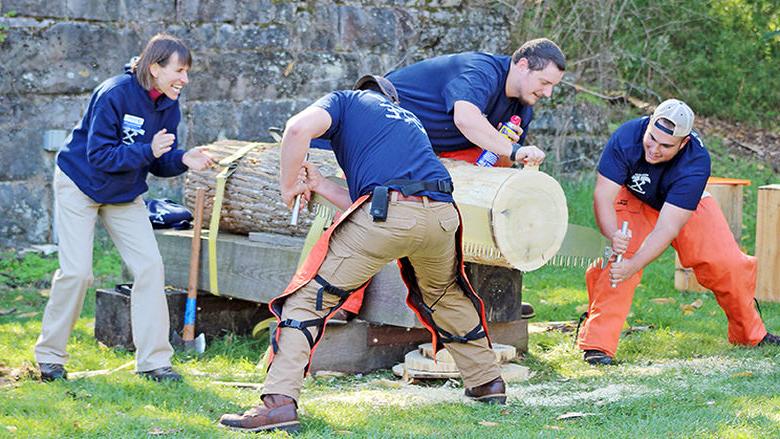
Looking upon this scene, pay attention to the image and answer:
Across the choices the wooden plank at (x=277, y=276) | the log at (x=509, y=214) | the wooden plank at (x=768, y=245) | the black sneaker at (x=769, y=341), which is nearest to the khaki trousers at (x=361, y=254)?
the log at (x=509, y=214)

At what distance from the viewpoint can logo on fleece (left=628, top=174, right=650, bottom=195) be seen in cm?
681

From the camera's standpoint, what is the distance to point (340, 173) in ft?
20.6

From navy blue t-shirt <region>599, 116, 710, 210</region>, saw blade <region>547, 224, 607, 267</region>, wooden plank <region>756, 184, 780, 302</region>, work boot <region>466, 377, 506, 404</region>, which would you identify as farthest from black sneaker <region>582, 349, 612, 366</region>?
wooden plank <region>756, 184, 780, 302</region>

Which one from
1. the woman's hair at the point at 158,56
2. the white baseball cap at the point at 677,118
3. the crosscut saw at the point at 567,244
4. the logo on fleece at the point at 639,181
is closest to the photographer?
the woman's hair at the point at 158,56

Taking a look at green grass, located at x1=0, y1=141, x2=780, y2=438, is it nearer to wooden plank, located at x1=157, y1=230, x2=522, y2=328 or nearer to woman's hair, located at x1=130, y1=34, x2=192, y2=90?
wooden plank, located at x1=157, y1=230, x2=522, y2=328

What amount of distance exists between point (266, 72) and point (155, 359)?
14.5 feet

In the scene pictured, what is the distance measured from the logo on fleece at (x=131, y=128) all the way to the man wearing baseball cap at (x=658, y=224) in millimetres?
2586

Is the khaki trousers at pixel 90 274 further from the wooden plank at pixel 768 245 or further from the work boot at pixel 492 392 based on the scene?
the wooden plank at pixel 768 245

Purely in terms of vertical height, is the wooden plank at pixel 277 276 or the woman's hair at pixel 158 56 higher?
the woman's hair at pixel 158 56

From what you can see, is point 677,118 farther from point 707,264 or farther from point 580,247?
point 707,264

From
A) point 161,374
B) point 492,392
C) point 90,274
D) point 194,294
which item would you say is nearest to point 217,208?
point 194,294

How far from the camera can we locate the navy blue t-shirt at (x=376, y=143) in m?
5.07

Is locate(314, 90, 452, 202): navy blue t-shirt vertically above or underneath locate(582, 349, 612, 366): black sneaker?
above

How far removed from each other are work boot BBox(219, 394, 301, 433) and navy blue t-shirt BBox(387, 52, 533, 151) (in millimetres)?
1963
